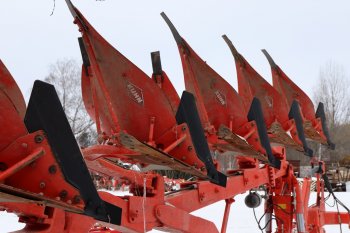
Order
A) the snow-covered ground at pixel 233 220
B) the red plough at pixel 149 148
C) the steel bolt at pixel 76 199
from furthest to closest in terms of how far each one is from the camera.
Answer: the snow-covered ground at pixel 233 220 < the steel bolt at pixel 76 199 < the red plough at pixel 149 148

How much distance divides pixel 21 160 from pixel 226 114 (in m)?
3.28

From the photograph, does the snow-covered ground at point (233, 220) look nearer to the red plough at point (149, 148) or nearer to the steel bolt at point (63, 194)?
the red plough at point (149, 148)

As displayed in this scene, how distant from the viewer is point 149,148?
3818 mm

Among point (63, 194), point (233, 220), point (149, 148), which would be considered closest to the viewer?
point (63, 194)

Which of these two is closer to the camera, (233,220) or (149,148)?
(149,148)

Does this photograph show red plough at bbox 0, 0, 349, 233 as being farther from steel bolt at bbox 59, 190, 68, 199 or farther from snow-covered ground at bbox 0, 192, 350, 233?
snow-covered ground at bbox 0, 192, 350, 233

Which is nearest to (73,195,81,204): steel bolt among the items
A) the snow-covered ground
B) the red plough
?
the red plough

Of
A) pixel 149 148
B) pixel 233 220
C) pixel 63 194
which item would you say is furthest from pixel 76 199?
pixel 233 220

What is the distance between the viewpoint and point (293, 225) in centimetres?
643

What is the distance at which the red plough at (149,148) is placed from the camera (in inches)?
106

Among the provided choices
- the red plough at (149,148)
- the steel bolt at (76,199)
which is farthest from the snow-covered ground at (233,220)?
the steel bolt at (76,199)

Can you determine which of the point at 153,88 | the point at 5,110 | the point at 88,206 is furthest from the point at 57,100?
the point at 153,88

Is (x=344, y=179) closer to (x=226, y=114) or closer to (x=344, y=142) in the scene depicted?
(x=344, y=142)

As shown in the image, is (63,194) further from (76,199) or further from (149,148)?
(149,148)
